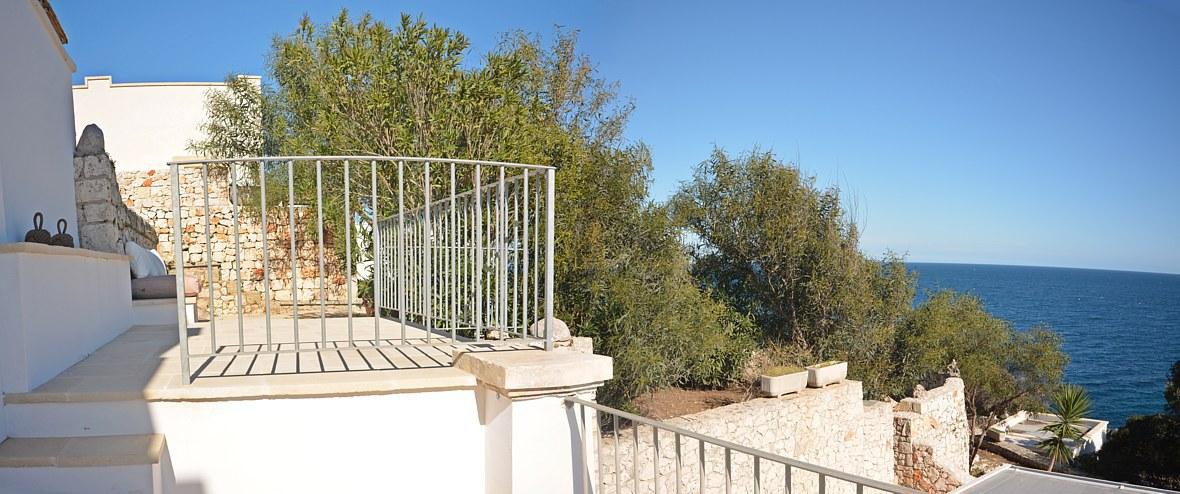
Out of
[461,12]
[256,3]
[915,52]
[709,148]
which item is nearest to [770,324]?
[709,148]

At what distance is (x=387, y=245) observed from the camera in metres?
6.55

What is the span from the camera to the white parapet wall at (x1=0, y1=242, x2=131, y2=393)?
8.82ft

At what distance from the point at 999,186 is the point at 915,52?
3217 cm

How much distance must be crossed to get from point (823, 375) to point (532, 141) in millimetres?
7000

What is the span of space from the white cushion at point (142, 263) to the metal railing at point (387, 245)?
0.61 m

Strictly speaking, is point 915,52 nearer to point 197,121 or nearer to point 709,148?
point 709,148

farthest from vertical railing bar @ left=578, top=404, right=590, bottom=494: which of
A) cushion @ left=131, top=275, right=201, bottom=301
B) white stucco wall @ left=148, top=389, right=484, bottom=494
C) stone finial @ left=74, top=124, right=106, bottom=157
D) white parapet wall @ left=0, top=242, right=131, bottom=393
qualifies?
stone finial @ left=74, top=124, right=106, bottom=157

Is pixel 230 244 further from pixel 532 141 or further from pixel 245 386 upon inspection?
pixel 245 386

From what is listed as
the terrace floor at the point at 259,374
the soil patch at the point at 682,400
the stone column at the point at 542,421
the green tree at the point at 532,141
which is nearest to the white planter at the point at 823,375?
the soil patch at the point at 682,400

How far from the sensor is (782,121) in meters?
26.1

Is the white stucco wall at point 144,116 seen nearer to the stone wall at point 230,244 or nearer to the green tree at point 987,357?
the stone wall at point 230,244

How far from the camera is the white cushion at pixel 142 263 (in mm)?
7146

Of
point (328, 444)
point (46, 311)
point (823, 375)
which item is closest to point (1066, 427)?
point (823, 375)

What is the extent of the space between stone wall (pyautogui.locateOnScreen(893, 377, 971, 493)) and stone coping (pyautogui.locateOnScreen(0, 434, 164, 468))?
13165 millimetres
